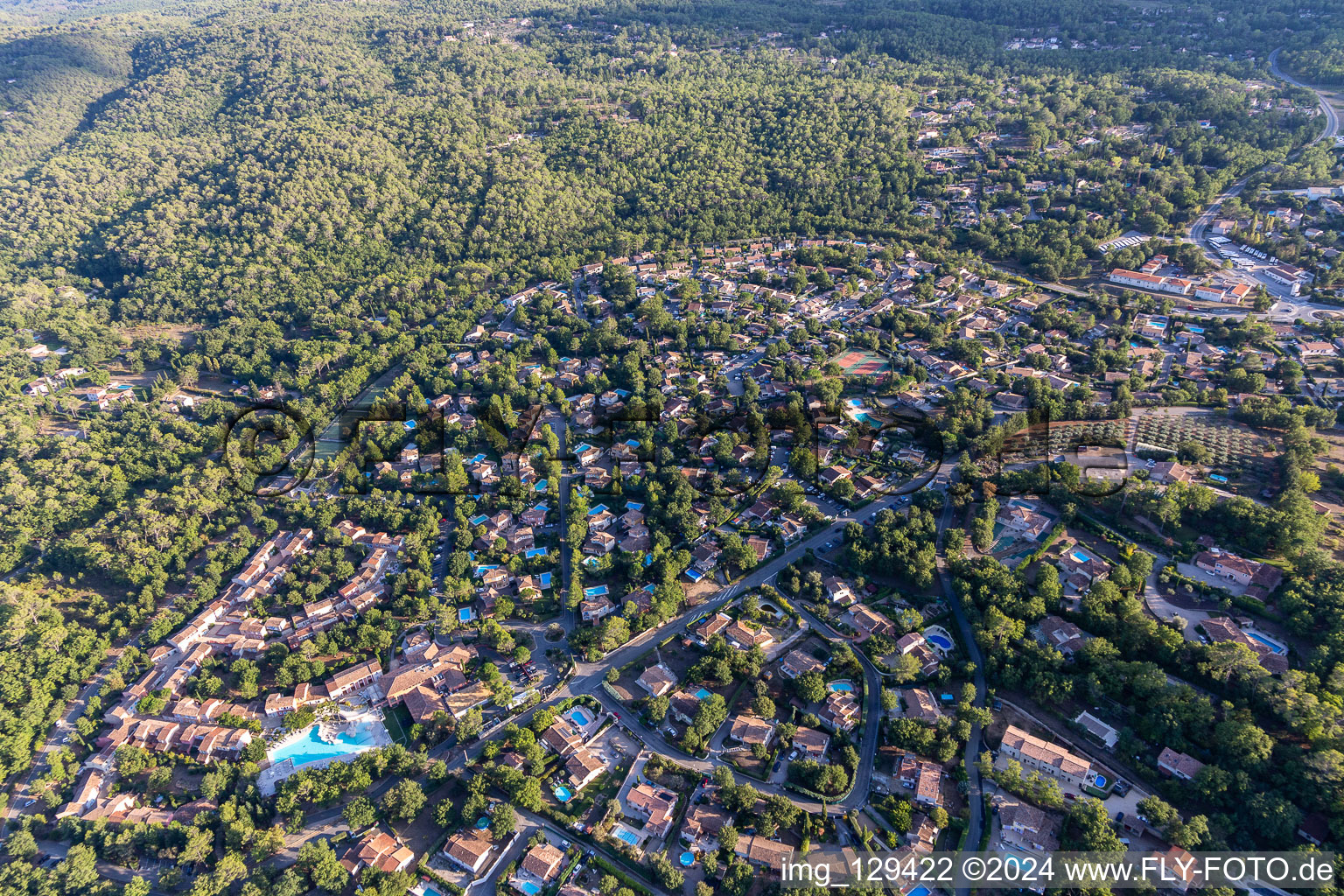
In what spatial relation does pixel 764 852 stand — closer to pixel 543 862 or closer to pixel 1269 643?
pixel 543 862

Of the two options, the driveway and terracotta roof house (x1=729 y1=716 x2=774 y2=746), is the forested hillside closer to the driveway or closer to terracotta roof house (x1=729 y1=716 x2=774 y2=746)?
the driveway

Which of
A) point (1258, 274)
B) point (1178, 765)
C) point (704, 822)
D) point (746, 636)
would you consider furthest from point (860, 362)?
point (704, 822)

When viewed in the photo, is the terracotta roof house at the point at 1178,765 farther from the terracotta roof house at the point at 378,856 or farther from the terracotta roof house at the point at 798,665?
the terracotta roof house at the point at 378,856

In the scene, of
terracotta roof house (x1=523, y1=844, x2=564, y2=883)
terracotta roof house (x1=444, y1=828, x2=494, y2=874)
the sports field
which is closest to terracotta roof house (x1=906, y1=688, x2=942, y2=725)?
terracotta roof house (x1=523, y1=844, x2=564, y2=883)

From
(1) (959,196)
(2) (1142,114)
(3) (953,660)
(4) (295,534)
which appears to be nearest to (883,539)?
(3) (953,660)

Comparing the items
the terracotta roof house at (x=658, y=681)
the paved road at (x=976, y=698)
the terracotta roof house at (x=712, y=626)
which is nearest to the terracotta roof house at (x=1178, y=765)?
the paved road at (x=976, y=698)

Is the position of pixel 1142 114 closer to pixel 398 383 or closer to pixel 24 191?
pixel 398 383

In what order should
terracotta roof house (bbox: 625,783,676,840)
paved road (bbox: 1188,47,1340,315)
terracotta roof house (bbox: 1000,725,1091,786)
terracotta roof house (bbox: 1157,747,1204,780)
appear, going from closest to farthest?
terracotta roof house (bbox: 1157,747,1204,780) → terracotta roof house (bbox: 625,783,676,840) → terracotta roof house (bbox: 1000,725,1091,786) → paved road (bbox: 1188,47,1340,315)
